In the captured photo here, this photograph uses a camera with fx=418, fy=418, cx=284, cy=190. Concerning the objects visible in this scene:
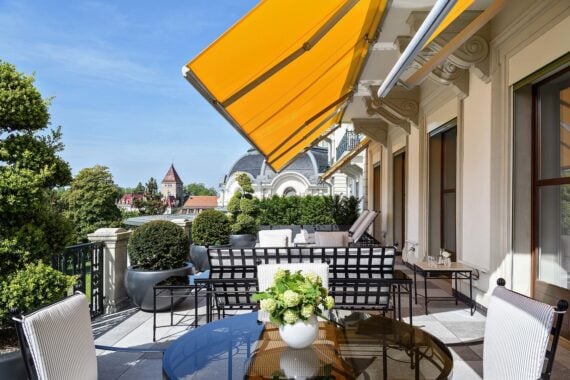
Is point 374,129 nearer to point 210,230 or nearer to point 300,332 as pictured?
point 210,230

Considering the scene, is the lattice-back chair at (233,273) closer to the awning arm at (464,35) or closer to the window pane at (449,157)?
Result: the awning arm at (464,35)

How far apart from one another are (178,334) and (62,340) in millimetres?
2575

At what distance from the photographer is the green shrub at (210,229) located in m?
8.25

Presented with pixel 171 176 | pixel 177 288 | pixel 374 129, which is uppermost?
pixel 171 176

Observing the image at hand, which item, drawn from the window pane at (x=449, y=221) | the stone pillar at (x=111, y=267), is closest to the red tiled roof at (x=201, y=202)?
the window pane at (x=449, y=221)

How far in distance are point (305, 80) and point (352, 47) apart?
0.62 m

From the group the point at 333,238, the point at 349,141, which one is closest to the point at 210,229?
the point at 333,238

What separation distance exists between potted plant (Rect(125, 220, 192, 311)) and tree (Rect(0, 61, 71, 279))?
2000mm

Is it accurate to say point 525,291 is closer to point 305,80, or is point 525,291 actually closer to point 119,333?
point 305,80

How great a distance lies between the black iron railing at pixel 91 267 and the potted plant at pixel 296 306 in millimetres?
3209

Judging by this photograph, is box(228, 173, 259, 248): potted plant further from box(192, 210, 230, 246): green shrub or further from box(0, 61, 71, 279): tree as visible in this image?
box(0, 61, 71, 279): tree

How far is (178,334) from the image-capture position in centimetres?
423

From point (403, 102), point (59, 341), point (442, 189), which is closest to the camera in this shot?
point (59, 341)

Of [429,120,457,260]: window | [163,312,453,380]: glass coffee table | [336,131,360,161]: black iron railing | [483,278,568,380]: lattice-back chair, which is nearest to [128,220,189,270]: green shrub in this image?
[163,312,453,380]: glass coffee table
